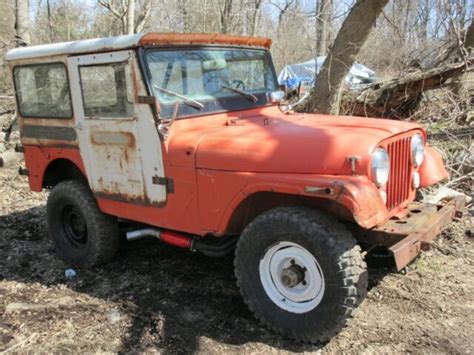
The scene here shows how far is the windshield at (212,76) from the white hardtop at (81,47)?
18 centimetres

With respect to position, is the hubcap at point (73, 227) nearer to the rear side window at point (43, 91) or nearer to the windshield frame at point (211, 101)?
the rear side window at point (43, 91)

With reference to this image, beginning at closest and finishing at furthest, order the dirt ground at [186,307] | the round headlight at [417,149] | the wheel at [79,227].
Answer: the dirt ground at [186,307] → the round headlight at [417,149] → the wheel at [79,227]

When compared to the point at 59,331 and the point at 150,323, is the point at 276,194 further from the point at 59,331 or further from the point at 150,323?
the point at 59,331

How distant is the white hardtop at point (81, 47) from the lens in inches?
149

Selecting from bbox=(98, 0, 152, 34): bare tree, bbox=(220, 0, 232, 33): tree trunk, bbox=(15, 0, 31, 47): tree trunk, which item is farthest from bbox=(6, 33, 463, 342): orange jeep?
bbox=(220, 0, 232, 33): tree trunk

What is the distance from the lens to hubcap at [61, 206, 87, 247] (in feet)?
16.0

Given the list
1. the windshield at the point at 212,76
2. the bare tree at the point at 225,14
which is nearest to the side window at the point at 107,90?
the windshield at the point at 212,76

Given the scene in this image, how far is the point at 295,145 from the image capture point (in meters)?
3.24

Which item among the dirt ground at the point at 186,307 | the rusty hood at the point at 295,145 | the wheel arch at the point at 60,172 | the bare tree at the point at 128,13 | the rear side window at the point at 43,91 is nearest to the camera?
the rusty hood at the point at 295,145

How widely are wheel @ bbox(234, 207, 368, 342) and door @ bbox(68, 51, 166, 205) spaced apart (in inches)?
38.3

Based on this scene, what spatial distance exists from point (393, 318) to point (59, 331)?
2.45m

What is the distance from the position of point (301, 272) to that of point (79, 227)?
8.50ft

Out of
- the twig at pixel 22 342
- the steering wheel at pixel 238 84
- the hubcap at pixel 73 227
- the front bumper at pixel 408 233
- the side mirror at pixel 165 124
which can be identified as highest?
the steering wheel at pixel 238 84

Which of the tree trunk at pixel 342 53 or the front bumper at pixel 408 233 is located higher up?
the tree trunk at pixel 342 53
